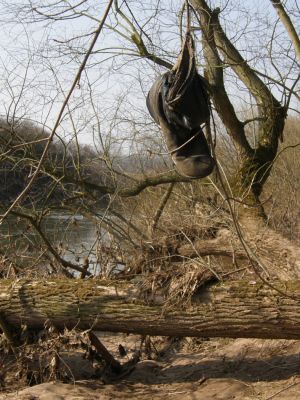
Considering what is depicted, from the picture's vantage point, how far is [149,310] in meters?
4.32

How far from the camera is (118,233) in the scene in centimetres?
736

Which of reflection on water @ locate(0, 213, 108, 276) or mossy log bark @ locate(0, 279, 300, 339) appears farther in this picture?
reflection on water @ locate(0, 213, 108, 276)

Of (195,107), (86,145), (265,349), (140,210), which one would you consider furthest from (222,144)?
(195,107)

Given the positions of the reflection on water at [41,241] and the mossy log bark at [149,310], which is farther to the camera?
the reflection on water at [41,241]

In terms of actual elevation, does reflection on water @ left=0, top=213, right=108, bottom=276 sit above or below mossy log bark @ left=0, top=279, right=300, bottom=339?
above

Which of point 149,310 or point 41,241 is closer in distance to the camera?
point 149,310

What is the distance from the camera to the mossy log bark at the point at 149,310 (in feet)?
13.3

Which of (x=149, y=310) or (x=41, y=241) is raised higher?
(x=41, y=241)

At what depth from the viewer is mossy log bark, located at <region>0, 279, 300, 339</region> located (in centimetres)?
404

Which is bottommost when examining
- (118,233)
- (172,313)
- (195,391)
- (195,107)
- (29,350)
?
(195,391)

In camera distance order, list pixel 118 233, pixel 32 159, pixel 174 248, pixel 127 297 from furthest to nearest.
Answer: pixel 118 233 < pixel 32 159 < pixel 174 248 < pixel 127 297

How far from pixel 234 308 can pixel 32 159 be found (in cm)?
381

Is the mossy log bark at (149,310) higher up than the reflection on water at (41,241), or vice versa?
the reflection on water at (41,241)

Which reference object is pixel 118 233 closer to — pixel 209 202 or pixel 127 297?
pixel 209 202
